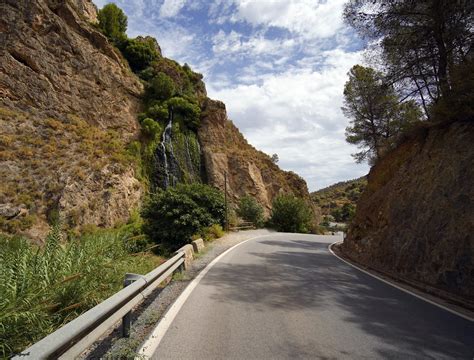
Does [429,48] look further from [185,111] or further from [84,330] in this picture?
[185,111]

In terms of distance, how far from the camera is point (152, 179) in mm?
32156

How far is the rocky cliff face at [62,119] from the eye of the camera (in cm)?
2112

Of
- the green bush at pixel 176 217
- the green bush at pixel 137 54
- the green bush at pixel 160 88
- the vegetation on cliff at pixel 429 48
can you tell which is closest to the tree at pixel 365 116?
the vegetation on cliff at pixel 429 48

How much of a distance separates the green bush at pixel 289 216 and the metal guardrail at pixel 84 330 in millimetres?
33225

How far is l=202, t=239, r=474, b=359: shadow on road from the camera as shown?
12.7 ft

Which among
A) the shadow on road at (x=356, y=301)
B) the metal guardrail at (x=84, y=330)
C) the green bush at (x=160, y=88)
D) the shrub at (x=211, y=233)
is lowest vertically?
the shadow on road at (x=356, y=301)

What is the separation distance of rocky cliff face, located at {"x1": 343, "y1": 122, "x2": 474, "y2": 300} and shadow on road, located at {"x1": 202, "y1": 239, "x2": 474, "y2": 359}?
1.12 m

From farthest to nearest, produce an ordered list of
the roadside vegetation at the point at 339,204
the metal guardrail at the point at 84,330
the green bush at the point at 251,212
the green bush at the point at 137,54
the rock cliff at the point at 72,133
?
the roadside vegetation at the point at 339,204, the green bush at the point at 137,54, the green bush at the point at 251,212, the rock cliff at the point at 72,133, the metal guardrail at the point at 84,330

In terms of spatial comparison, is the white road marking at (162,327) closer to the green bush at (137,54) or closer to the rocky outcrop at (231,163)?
the rocky outcrop at (231,163)

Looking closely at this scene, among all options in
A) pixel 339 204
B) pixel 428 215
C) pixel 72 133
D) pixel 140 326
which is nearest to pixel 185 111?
pixel 72 133

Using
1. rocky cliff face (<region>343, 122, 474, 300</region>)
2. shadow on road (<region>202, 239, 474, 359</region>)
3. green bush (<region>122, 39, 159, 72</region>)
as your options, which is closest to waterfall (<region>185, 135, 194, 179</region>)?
green bush (<region>122, 39, 159, 72</region>)

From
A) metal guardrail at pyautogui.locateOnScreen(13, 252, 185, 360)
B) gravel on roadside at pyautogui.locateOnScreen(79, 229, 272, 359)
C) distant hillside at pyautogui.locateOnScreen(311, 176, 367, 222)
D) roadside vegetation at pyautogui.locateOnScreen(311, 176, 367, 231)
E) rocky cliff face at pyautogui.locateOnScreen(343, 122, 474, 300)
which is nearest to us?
metal guardrail at pyautogui.locateOnScreen(13, 252, 185, 360)

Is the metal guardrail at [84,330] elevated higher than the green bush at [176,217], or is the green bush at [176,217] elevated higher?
the green bush at [176,217]

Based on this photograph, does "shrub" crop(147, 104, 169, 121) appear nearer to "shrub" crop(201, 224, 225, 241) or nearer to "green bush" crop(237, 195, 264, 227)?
"green bush" crop(237, 195, 264, 227)
